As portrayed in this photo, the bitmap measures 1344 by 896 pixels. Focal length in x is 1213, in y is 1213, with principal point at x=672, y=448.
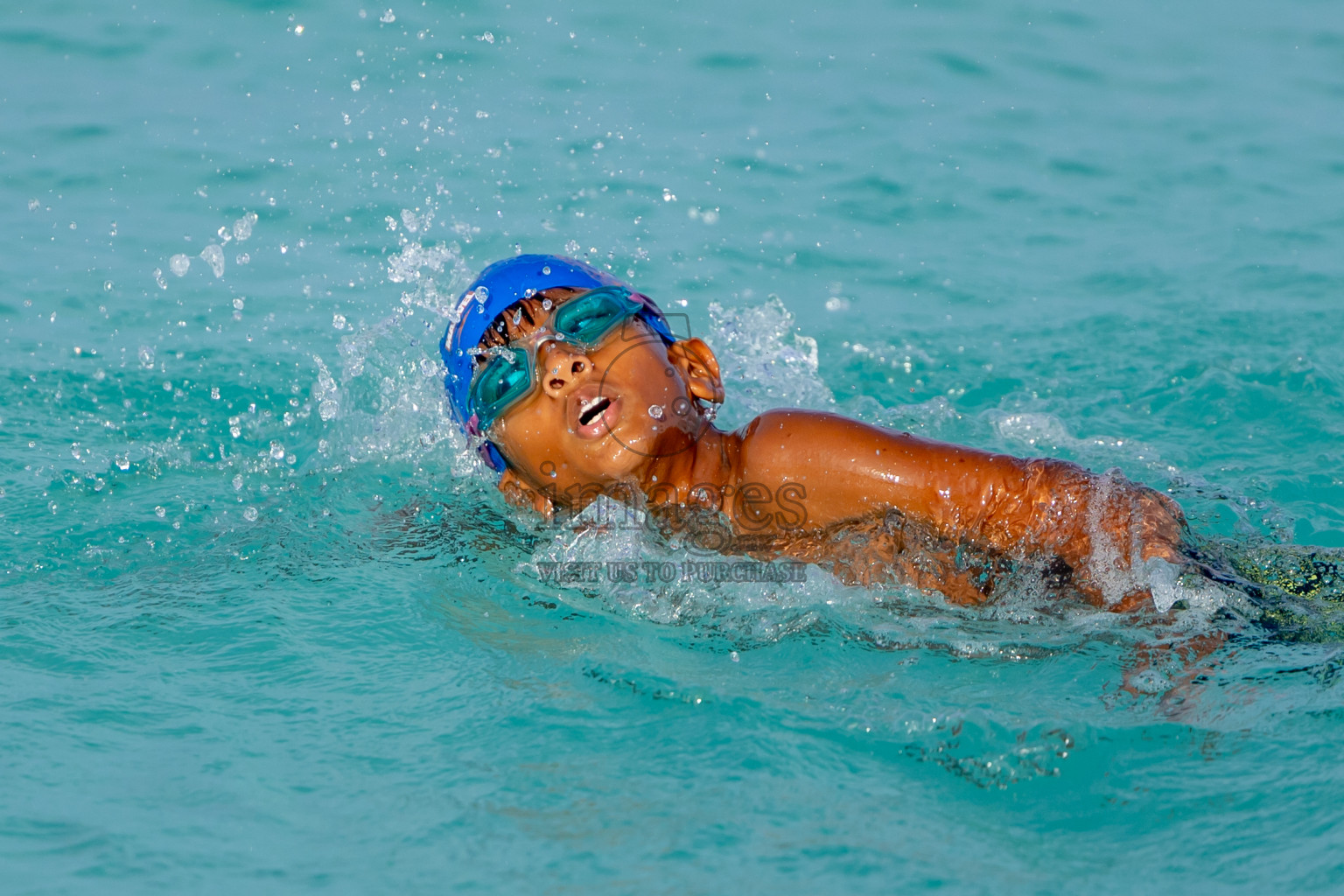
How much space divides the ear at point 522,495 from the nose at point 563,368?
19.2 inches

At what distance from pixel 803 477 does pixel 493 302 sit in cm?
119

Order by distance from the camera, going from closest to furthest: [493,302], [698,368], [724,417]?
[493,302], [698,368], [724,417]

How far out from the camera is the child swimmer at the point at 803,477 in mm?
3793

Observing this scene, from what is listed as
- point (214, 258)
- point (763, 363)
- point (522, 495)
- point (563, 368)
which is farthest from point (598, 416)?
point (214, 258)

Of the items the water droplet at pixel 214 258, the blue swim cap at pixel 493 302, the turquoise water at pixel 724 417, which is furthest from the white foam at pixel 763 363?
the water droplet at pixel 214 258

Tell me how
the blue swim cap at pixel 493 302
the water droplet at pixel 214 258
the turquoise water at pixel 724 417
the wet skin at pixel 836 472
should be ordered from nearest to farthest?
1. the turquoise water at pixel 724 417
2. the wet skin at pixel 836 472
3. the blue swim cap at pixel 493 302
4. the water droplet at pixel 214 258

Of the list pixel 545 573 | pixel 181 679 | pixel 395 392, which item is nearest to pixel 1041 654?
pixel 545 573

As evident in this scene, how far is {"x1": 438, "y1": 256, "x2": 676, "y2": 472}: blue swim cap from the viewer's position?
4078mm

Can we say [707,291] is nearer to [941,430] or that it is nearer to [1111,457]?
[941,430]

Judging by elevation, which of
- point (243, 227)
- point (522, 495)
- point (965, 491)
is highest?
point (243, 227)

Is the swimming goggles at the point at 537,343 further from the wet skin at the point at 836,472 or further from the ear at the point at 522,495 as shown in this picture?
the ear at the point at 522,495

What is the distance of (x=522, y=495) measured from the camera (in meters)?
4.38

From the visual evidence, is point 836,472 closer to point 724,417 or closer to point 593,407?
point 593,407

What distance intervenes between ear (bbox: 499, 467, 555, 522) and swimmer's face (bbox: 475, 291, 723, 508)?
0.20 meters
